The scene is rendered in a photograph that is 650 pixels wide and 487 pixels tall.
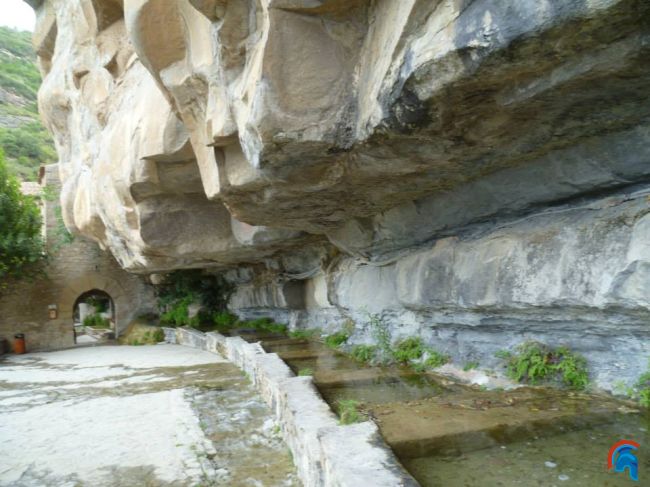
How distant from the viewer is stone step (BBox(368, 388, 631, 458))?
288 centimetres

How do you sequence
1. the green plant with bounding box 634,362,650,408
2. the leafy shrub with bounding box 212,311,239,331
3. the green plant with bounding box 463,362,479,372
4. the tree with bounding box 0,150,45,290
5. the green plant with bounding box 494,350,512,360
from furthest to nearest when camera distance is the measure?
1. the leafy shrub with bounding box 212,311,239,331
2. the tree with bounding box 0,150,45,290
3. the green plant with bounding box 463,362,479,372
4. the green plant with bounding box 494,350,512,360
5. the green plant with bounding box 634,362,650,408

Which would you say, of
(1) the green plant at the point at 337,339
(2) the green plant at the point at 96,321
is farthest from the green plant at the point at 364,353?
(2) the green plant at the point at 96,321

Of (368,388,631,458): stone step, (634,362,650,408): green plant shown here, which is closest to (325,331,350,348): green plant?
(368,388,631,458): stone step

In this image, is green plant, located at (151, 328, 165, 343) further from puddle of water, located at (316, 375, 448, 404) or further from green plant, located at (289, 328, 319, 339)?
puddle of water, located at (316, 375, 448, 404)

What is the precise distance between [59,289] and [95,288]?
39.9 inches

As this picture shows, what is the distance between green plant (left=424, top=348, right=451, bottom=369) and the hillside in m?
28.7

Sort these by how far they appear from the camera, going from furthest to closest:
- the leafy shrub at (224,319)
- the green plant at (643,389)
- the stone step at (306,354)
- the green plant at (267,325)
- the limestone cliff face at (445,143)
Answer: the leafy shrub at (224,319)
the green plant at (267,325)
the stone step at (306,354)
the green plant at (643,389)
the limestone cliff face at (445,143)

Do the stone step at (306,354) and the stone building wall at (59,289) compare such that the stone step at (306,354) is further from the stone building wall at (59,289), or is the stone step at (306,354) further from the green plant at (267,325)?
the stone building wall at (59,289)

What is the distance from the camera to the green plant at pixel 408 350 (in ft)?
18.0

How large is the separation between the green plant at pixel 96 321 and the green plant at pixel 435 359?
23421mm

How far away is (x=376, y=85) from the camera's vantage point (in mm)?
2855

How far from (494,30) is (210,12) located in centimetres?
231

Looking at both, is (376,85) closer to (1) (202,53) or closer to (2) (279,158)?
(2) (279,158)

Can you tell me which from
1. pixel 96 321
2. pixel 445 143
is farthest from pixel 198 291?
pixel 96 321
